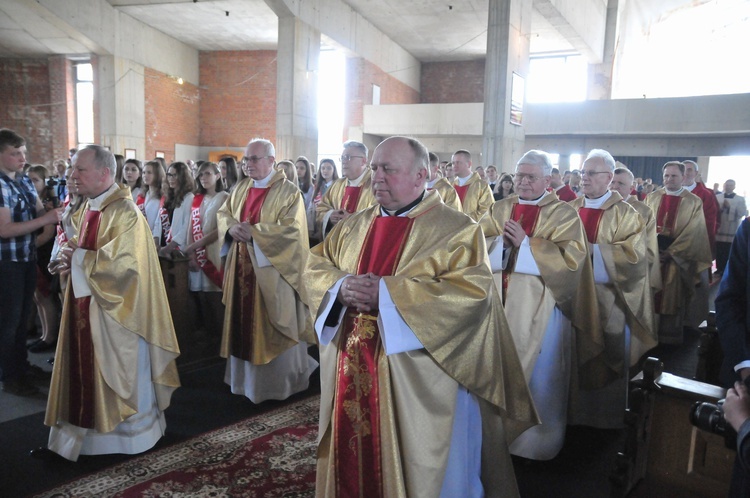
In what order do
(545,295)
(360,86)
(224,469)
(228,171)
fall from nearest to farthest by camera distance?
(224,469)
(545,295)
(228,171)
(360,86)

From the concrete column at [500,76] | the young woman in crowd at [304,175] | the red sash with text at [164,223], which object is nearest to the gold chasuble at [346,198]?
the red sash with text at [164,223]

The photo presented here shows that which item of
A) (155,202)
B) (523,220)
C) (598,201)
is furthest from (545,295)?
(155,202)

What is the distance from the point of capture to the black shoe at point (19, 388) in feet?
15.8

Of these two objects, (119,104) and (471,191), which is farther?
(119,104)

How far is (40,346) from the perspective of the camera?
6133 mm

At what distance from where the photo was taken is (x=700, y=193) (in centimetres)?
863

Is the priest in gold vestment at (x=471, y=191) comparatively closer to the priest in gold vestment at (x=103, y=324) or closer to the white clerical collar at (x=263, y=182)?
the white clerical collar at (x=263, y=182)

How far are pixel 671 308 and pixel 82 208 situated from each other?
639 centimetres

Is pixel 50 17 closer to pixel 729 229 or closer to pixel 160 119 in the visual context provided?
pixel 160 119

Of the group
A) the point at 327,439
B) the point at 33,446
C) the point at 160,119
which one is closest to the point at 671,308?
the point at 327,439

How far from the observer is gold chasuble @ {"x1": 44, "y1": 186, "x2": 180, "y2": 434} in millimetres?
3629

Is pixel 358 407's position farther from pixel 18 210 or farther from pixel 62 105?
pixel 62 105

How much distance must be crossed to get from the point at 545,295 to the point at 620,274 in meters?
1.11

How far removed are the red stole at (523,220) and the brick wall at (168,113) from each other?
56.6 ft
